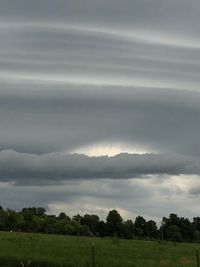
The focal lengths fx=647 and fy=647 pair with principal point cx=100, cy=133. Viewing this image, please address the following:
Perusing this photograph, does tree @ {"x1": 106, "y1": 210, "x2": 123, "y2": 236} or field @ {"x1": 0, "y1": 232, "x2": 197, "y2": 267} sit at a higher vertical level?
tree @ {"x1": 106, "y1": 210, "x2": 123, "y2": 236}

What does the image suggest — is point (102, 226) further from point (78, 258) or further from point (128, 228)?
point (78, 258)

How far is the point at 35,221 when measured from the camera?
121m

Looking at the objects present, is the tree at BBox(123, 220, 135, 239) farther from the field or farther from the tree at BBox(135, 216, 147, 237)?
the field

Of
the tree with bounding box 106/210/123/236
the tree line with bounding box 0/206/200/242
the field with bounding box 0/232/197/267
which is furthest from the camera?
the tree with bounding box 106/210/123/236

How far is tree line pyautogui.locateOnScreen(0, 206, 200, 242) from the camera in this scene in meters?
119

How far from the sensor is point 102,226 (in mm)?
141750

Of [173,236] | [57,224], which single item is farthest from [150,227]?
[57,224]

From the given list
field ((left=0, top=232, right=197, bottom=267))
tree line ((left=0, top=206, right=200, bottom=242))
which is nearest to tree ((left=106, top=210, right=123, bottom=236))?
tree line ((left=0, top=206, right=200, bottom=242))

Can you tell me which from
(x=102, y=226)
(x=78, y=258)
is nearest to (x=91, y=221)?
(x=102, y=226)

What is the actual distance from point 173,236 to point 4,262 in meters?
91.2

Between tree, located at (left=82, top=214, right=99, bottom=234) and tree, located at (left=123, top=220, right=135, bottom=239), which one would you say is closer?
tree, located at (left=123, top=220, right=135, bottom=239)

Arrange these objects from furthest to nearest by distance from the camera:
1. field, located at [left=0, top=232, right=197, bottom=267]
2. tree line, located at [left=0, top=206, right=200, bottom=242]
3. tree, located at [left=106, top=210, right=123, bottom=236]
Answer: tree, located at [left=106, top=210, right=123, bottom=236] → tree line, located at [left=0, top=206, right=200, bottom=242] → field, located at [left=0, top=232, right=197, bottom=267]

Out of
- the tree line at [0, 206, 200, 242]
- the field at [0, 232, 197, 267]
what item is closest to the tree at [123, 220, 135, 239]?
the tree line at [0, 206, 200, 242]

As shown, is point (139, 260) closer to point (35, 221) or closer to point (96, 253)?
point (96, 253)
